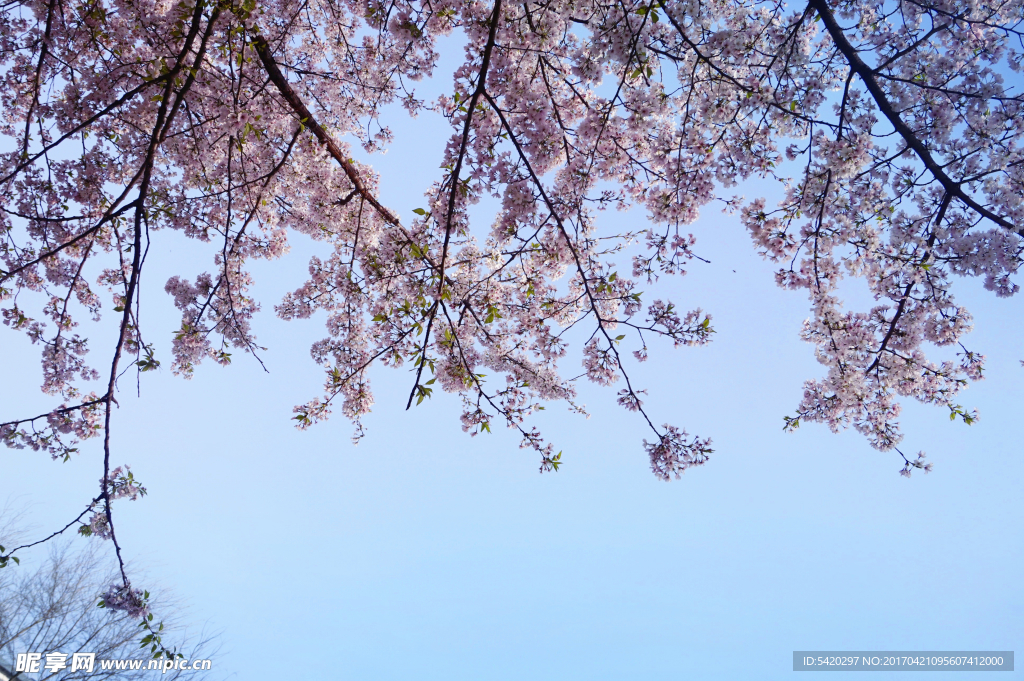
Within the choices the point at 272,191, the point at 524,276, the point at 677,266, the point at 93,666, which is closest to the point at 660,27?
the point at 677,266

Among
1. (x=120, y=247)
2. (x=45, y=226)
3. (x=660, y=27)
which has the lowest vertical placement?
(x=120, y=247)

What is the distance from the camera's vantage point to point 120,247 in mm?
4277

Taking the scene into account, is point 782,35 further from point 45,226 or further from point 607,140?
point 45,226

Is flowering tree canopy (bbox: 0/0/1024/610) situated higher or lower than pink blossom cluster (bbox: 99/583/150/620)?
higher

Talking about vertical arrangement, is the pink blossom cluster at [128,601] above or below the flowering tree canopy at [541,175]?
below

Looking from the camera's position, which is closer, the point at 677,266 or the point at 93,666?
the point at 677,266

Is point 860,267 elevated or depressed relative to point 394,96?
depressed

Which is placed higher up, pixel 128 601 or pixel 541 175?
pixel 541 175

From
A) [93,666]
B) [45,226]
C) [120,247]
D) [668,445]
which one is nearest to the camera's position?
[668,445]

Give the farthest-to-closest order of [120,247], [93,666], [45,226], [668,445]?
1. [93,666]
2. [45,226]
3. [120,247]
4. [668,445]

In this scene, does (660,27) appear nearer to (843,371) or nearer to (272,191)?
(843,371)

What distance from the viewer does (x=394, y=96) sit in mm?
5824

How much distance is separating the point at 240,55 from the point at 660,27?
3.31 metres

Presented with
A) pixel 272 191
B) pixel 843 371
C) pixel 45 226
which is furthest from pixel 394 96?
pixel 843 371
